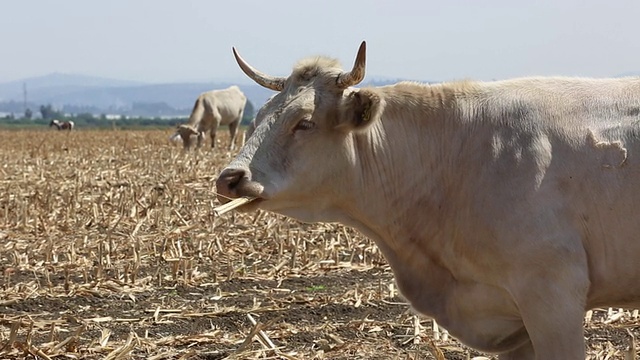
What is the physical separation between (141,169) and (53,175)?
6.89ft

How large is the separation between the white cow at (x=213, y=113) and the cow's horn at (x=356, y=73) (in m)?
28.1

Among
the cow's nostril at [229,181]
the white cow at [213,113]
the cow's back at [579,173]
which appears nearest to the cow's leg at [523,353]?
the cow's back at [579,173]

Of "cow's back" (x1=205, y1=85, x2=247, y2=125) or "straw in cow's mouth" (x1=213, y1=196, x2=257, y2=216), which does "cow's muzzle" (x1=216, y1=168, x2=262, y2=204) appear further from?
"cow's back" (x1=205, y1=85, x2=247, y2=125)

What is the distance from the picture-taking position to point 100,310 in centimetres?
866

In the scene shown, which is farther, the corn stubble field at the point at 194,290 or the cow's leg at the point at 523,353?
the corn stubble field at the point at 194,290

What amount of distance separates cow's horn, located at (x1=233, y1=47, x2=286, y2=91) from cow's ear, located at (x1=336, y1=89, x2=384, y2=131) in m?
0.60

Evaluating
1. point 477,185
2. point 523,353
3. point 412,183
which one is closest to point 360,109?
point 412,183

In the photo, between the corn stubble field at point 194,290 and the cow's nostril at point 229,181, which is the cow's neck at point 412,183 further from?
the corn stubble field at point 194,290

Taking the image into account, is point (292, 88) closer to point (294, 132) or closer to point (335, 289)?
point (294, 132)

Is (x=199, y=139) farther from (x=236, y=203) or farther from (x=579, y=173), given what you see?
(x=579, y=173)

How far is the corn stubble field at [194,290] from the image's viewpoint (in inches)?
287

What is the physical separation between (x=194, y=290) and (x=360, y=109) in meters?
4.33

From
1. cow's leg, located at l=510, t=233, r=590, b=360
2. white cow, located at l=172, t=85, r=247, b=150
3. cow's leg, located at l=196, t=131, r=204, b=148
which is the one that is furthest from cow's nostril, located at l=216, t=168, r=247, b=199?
white cow, located at l=172, t=85, r=247, b=150

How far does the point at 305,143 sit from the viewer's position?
5.63 metres
